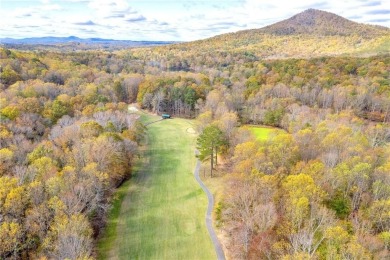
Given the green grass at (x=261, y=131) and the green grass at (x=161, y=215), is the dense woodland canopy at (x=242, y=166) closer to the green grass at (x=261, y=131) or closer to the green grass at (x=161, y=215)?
the green grass at (x=261, y=131)

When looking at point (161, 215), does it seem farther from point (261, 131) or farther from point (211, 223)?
point (261, 131)

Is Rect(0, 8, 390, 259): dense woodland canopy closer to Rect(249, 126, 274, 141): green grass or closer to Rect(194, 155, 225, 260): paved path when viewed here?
Rect(194, 155, 225, 260): paved path

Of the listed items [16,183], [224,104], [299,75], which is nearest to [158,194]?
[16,183]

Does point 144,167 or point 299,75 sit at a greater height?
point 299,75

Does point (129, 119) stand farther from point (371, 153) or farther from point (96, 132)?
point (371, 153)

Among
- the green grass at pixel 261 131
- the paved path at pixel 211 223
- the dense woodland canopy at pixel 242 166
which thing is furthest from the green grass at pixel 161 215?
the green grass at pixel 261 131

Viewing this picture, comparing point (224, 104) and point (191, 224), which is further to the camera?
point (224, 104)
